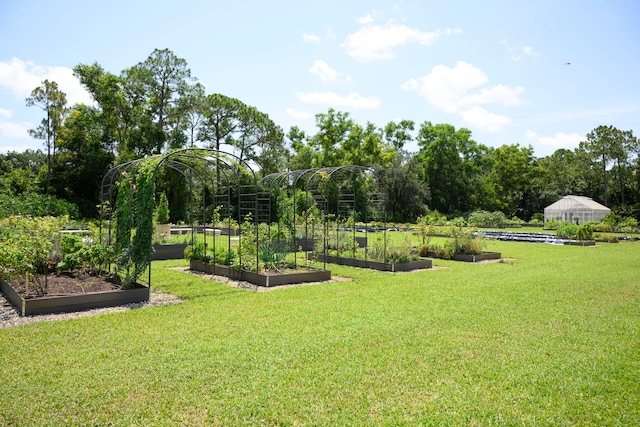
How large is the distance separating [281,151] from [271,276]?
1087 inches

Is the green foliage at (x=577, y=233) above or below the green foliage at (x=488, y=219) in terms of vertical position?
below

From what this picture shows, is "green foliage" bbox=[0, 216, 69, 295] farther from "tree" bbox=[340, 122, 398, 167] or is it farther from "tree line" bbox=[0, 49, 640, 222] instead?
"tree" bbox=[340, 122, 398, 167]

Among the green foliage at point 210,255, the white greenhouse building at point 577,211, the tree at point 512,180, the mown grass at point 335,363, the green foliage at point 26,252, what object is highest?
the tree at point 512,180

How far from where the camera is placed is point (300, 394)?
3342mm

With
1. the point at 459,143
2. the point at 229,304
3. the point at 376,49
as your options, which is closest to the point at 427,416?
the point at 229,304

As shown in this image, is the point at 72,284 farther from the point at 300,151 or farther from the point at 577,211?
the point at 577,211

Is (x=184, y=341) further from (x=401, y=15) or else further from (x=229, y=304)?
(x=401, y=15)

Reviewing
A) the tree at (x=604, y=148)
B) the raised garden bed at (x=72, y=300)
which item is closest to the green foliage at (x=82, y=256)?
the raised garden bed at (x=72, y=300)

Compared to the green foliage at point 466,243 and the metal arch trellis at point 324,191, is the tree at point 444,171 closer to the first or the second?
the metal arch trellis at point 324,191

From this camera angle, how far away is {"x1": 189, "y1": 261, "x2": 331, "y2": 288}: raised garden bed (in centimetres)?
827

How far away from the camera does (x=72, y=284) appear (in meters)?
7.13

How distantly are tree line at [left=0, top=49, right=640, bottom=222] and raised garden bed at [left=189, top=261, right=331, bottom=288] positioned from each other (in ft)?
45.1

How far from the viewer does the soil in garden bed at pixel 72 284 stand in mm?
6625

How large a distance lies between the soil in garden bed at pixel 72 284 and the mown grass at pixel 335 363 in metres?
1.29
